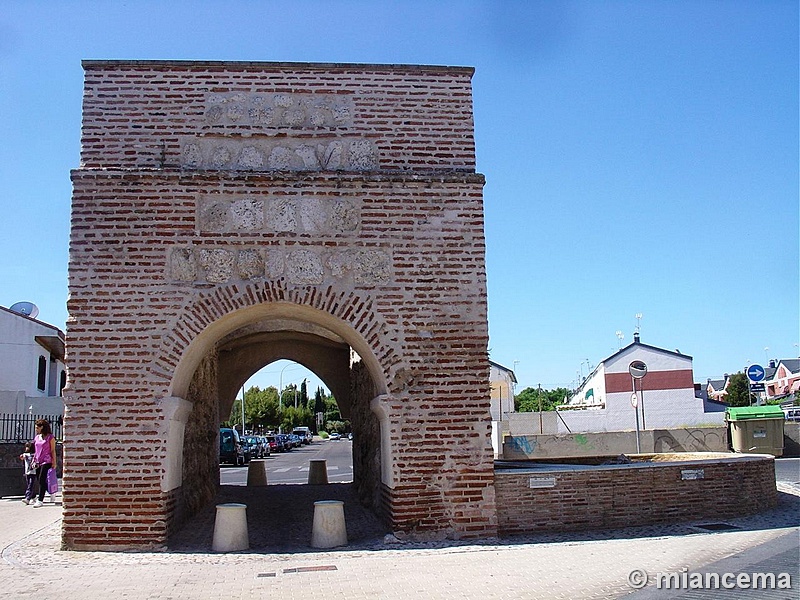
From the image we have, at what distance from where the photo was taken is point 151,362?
938 centimetres

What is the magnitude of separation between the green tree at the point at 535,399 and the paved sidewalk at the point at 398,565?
1804 inches

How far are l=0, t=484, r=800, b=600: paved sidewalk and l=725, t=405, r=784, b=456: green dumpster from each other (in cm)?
1283

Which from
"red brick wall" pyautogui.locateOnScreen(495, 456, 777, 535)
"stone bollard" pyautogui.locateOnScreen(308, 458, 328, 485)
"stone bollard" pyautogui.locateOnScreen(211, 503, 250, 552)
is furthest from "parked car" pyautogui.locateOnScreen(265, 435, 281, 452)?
"red brick wall" pyautogui.locateOnScreen(495, 456, 777, 535)

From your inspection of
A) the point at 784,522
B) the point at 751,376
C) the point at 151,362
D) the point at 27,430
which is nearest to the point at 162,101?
the point at 151,362

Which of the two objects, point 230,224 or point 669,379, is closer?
point 230,224

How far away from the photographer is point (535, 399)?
80.7 meters

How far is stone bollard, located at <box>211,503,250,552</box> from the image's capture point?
9.27 metres

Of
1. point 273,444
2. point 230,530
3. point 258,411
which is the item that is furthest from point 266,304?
point 258,411

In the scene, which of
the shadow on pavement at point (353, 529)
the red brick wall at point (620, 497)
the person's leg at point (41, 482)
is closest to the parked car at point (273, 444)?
the person's leg at point (41, 482)

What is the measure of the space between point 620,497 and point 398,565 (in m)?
3.49

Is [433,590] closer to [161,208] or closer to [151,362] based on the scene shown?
[151,362]

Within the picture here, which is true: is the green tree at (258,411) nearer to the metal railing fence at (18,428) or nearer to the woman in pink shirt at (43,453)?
the metal railing fence at (18,428)

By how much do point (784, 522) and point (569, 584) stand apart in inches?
191

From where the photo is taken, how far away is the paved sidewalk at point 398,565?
6957 mm
